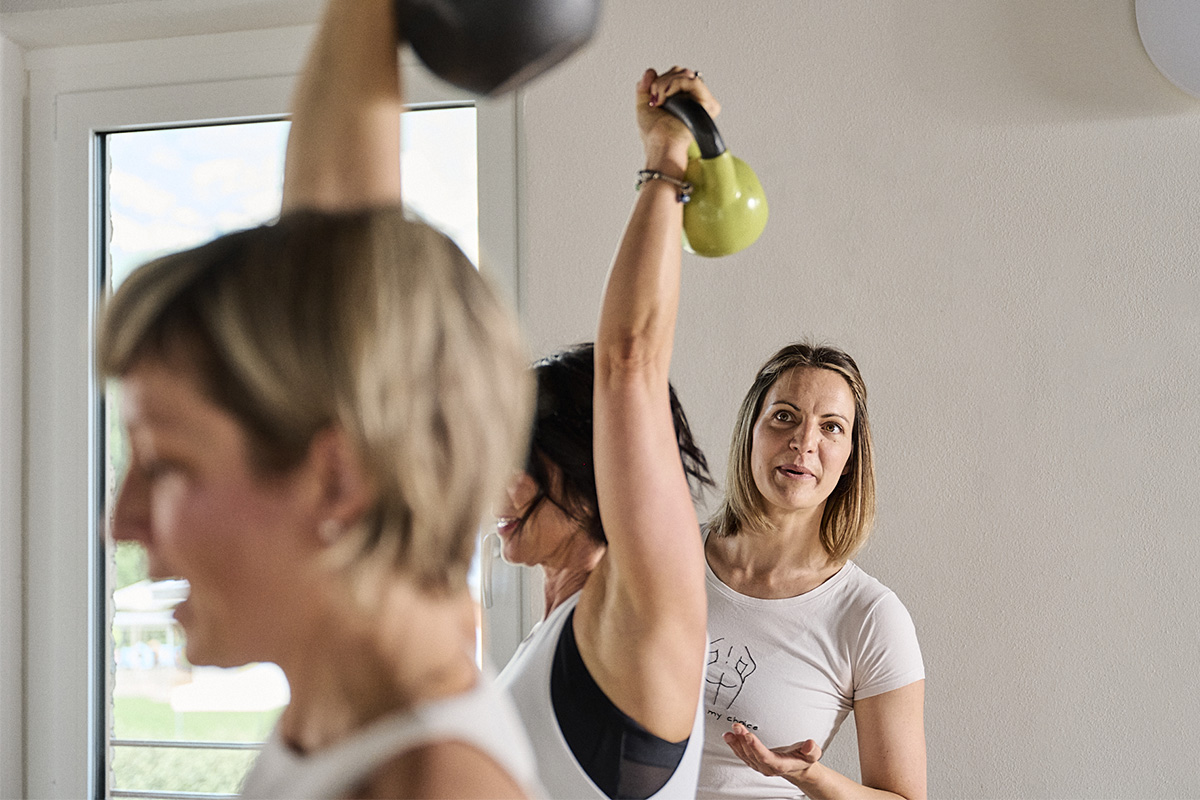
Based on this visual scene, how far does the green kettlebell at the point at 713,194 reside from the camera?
2.26ft

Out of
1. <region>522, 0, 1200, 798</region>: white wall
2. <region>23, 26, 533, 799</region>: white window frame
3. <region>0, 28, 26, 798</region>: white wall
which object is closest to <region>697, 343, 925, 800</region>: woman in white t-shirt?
<region>522, 0, 1200, 798</region>: white wall

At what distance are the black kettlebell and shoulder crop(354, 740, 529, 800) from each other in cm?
44

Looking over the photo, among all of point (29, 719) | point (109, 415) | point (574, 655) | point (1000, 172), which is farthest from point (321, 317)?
point (29, 719)

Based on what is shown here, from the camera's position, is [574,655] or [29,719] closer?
[574,655]

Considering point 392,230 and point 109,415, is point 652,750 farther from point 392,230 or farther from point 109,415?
point 109,415

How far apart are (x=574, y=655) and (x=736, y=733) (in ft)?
1.66

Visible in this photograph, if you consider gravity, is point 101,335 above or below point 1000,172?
below

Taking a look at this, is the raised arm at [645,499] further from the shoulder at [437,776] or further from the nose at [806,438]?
the nose at [806,438]

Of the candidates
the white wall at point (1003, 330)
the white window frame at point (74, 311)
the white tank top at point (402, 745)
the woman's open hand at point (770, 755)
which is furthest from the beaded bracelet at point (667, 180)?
the white window frame at point (74, 311)

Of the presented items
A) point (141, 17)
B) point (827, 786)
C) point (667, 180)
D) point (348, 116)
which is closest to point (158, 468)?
point (348, 116)

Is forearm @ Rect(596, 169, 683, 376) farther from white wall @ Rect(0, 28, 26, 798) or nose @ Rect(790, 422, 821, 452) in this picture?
white wall @ Rect(0, 28, 26, 798)

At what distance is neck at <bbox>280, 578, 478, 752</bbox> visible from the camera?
1.13ft

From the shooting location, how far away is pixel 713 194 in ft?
2.30

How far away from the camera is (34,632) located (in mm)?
1938
